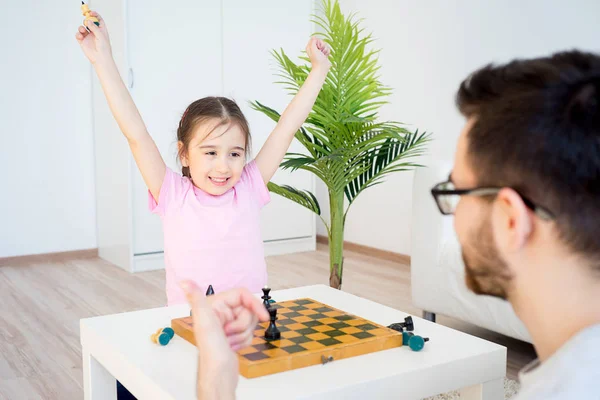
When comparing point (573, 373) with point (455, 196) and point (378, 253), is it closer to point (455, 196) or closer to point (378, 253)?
point (455, 196)

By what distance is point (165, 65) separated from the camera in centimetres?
414

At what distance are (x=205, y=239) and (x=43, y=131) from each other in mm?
3024

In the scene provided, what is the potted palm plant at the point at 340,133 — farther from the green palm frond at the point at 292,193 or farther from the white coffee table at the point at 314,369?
the white coffee table at the point at 314,369

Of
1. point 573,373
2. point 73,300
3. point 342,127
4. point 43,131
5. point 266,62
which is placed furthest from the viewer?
point 266,62

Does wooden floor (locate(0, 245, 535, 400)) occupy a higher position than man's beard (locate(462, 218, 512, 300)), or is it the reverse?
man's beard (locate(462, 218, 512, 300))

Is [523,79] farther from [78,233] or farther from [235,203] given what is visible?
[78,233]

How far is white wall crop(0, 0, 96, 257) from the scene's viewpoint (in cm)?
426

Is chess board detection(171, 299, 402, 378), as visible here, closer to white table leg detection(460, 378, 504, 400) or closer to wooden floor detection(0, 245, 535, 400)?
white table leg detection(460, 378, 504, 400)

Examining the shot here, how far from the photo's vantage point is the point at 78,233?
4.61 metres

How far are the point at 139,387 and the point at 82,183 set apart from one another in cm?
362

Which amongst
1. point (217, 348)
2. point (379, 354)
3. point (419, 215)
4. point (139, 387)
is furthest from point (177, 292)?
point (419, 215)

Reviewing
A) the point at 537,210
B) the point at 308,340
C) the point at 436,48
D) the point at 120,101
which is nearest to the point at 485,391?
the point at 308,340

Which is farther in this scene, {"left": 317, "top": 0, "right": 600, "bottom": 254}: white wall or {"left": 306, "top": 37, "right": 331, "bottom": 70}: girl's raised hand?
{"left": 317, "top": 0, "right": 600, "bottom": 254}: white wall

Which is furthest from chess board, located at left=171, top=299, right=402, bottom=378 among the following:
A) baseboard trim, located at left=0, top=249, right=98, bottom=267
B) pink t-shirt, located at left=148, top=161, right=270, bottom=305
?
baseboard trim, located at left=0, top=249, right=98, bottom=267
